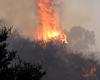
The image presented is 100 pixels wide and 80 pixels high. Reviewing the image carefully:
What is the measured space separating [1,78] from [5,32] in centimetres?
571

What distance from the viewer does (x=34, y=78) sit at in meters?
52.4

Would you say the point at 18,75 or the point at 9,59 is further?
the point at 9,59

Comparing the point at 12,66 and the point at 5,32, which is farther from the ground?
the point at 5,32

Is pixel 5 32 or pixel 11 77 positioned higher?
pixel 5 32

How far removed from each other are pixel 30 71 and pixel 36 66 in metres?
0.97

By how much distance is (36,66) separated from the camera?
2103 inches

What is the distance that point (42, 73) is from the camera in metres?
53.0

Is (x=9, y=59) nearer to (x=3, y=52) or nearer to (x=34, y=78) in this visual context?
(x=3, y=52)

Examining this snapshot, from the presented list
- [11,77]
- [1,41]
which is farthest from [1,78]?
[1,41]

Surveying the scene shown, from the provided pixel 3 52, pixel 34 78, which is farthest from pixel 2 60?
pixel 34 78

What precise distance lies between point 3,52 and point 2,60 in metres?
0.91

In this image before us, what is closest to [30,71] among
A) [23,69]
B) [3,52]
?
[23,69]

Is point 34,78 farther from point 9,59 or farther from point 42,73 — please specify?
point 9,59

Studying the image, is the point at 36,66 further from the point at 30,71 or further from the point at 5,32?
the point at 5,32
